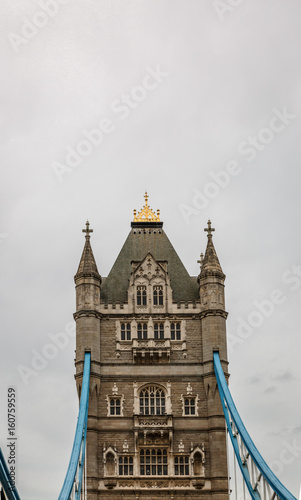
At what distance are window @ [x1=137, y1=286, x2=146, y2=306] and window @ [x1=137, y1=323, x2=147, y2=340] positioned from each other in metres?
1.62

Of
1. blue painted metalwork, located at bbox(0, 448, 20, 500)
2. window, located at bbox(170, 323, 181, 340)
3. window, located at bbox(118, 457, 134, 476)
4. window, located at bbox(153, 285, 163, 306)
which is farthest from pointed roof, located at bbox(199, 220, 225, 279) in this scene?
blue painted metalwork, located at bbox(0, 448, 20, 500)

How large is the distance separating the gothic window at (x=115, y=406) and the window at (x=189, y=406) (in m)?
4.47

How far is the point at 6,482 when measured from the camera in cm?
4253

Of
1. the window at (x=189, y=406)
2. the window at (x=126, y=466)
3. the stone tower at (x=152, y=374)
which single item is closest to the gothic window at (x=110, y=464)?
the stone tower at (x=152, y=374)

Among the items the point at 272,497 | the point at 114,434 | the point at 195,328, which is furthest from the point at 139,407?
the point at 272,497

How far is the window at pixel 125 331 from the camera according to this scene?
62594 millimetres

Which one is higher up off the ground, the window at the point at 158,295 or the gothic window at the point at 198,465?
the window at the point at 158,295

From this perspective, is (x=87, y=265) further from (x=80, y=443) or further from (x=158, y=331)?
(x=80, y=443)

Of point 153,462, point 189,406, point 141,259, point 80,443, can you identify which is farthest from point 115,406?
point 141,259

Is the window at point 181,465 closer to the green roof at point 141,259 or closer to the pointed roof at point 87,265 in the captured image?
the green roof at point 141,259

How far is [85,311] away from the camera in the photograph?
62219 mm

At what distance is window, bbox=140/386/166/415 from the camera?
197ft

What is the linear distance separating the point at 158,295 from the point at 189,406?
Answer: 8547 millimetres

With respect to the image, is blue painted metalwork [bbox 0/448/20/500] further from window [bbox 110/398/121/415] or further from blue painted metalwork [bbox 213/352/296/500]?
window [bbox 110/398/121/415]
